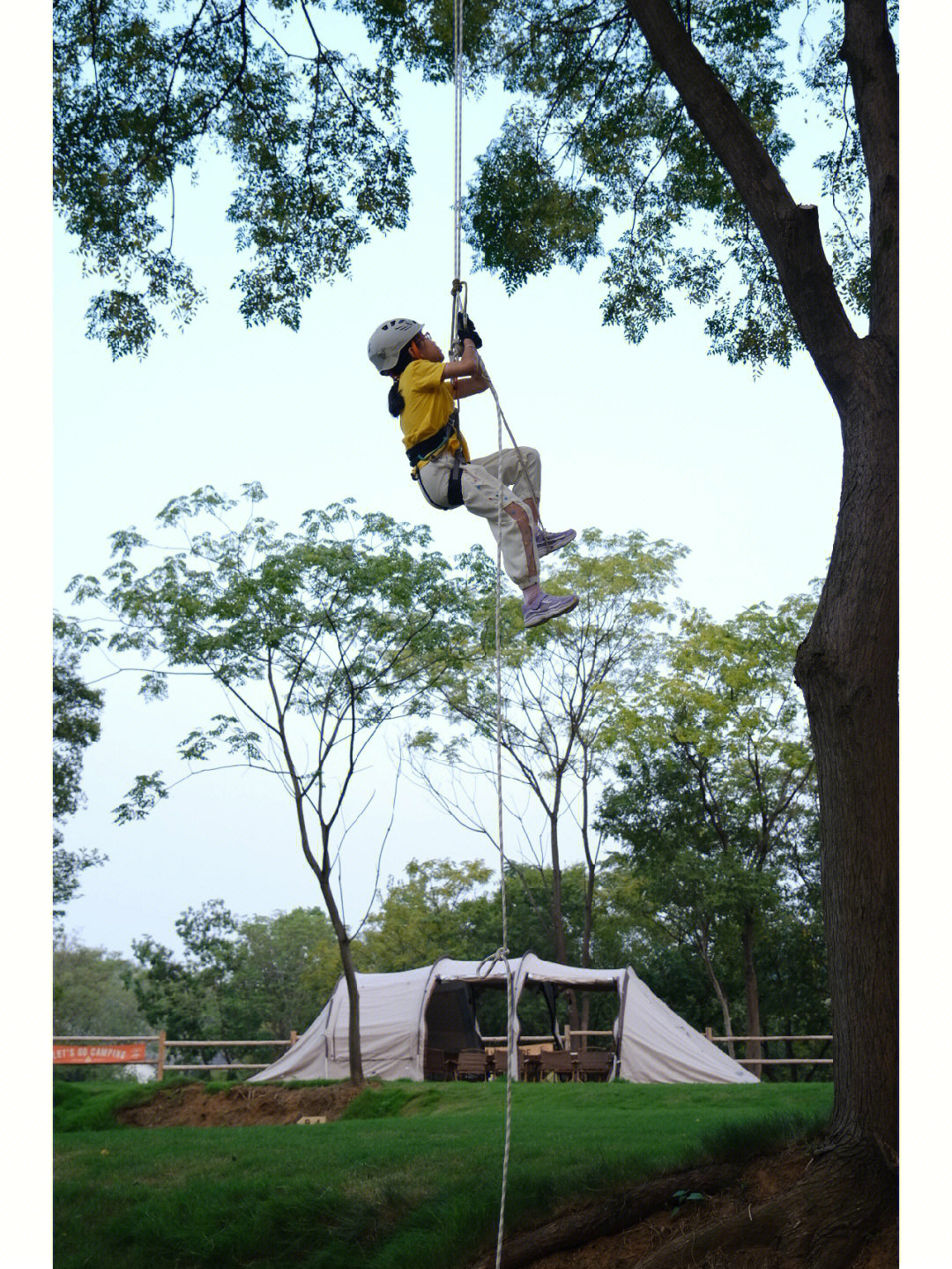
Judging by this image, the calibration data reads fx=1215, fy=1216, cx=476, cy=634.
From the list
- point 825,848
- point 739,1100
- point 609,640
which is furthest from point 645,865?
point 825,848

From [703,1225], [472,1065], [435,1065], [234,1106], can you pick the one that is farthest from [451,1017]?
[703,1225]

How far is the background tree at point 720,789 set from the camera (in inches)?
872

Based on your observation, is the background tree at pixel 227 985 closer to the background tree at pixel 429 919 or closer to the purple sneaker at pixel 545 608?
the background tree at pixel 429 919

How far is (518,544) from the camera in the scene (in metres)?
5.55

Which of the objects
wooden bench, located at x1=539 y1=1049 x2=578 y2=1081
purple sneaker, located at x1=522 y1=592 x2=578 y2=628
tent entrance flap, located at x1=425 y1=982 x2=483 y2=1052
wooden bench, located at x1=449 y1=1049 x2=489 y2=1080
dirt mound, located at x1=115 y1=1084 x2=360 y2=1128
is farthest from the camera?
tent entrance flap, located at x1=425 y1=982 x2=483 y2=1052

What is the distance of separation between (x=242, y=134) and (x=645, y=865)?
683 inches

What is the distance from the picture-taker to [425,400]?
561 centimetres

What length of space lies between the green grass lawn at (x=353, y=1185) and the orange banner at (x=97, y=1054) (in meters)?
7.87

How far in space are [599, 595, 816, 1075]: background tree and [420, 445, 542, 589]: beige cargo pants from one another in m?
16.6

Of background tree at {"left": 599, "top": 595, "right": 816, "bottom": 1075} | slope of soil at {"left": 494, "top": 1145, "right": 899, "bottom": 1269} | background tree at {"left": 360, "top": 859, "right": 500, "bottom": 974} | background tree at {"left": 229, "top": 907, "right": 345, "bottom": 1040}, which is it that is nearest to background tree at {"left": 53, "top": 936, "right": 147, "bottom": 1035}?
background tree at {"left": 229, "top": 907, "right": 345, "bottom": 1040}

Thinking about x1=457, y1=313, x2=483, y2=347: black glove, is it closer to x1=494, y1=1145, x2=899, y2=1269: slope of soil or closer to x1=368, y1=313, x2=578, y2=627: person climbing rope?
x1=368, y1=313, x2=578, y2=627: person climbing rope

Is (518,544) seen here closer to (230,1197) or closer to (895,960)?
(895,960)

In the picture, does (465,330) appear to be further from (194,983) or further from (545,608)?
(194,983)

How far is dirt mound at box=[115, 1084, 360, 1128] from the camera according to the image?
44.6 ft
